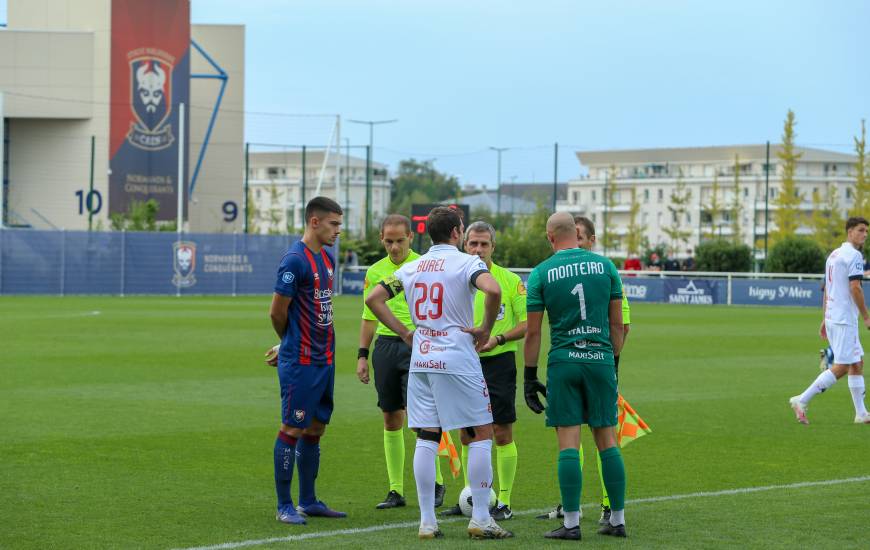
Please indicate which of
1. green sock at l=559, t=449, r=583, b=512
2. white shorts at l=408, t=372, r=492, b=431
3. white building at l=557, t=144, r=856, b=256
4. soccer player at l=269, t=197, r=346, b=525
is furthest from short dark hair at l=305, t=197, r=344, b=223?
white building at l=557, t=144, r=856, b=256

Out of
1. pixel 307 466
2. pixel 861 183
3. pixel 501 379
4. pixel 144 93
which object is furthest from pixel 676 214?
pixel 307 466

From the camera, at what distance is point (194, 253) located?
47312 millimetres

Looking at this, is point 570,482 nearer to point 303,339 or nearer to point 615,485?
point 615,485

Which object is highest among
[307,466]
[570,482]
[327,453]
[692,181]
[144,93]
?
[692,181]

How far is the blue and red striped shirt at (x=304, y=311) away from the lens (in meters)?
7.89

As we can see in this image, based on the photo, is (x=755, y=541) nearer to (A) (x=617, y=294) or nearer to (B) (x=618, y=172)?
(A) (x=617, y=294)

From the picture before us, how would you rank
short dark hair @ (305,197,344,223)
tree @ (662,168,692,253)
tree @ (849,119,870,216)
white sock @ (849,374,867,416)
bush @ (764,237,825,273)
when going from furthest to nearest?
1. tree @ (662,168,692,253)
2. tree @ (849,119,870,216)
3. bush @ (764,237,825,273)
4. white sock @ (849,374,867,416)
5. short dark hair @ (305,197,344,223)

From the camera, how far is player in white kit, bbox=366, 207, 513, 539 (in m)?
7.26

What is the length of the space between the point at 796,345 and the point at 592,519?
680 inches

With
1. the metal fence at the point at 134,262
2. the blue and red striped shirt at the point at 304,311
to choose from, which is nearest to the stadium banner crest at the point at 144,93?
the metal fence at the point at 134,262

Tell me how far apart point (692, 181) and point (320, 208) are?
121 meters

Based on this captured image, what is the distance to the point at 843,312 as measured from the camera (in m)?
13.0

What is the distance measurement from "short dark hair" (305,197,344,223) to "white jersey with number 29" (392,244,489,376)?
3.16 feet

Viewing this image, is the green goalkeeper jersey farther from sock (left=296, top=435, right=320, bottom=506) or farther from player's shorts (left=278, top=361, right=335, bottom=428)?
sock (left=296, top=435, right=320, bottom=506)
